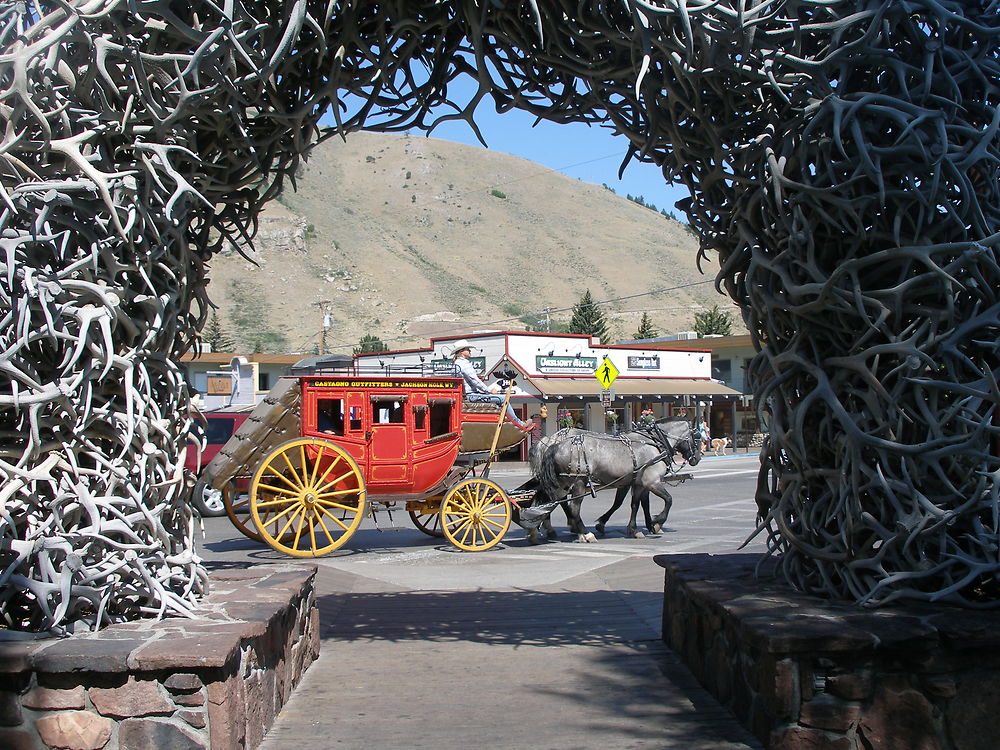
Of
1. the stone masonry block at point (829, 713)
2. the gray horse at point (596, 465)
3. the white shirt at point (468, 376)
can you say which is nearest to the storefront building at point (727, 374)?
the white shirt at point (468, 376)

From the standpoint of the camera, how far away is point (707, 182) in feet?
17.2

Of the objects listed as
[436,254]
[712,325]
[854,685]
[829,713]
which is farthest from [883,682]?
[436,254]

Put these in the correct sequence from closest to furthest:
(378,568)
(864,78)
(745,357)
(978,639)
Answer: (978,639) → (864,78) → (378,568) → (745,357)

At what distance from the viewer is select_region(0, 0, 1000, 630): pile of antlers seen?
4.20 m

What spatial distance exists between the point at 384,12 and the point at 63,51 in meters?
1.72

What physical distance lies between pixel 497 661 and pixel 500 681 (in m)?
0.45

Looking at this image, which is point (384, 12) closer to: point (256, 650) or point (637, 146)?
point (637, 146)

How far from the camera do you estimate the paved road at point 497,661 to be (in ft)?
15.6

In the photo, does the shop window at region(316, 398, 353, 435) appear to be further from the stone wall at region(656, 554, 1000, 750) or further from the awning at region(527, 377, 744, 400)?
the awning at region(527, 377, 744, 400)

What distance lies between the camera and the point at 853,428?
445cm

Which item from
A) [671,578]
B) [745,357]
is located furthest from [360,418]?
[745,357]

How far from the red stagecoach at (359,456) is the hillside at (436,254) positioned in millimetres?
61570

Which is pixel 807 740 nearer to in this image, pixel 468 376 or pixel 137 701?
pixel 137 701

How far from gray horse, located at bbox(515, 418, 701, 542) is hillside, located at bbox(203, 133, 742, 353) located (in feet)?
202
